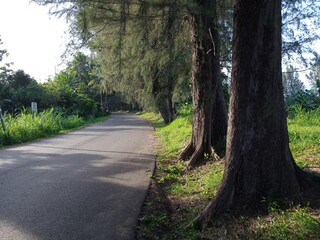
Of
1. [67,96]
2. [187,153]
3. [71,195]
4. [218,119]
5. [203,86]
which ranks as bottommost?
[71,195]

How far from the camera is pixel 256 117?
201 inches

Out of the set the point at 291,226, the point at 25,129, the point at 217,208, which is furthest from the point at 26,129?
the point at 291,226

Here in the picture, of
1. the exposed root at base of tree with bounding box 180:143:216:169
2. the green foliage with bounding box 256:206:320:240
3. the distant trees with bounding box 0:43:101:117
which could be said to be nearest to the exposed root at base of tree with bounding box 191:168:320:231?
the green foliage with bounding box 256:206:320:240

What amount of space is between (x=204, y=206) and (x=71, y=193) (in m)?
2.78

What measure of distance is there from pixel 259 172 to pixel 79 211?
302 centimetres

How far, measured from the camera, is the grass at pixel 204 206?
14.2 ft

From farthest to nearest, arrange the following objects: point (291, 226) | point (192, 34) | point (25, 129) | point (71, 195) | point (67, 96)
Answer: point (67, 96) → point (25, 129) → point (192, 34) → point (71, 195) → point (291, 226)

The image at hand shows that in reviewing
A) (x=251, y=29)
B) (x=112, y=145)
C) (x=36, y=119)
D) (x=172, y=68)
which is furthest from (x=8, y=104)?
(x=251, y=29)

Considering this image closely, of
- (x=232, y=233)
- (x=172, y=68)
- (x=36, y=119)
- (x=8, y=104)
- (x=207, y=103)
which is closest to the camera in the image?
(x=232, y=233)

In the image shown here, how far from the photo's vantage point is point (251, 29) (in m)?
5.00

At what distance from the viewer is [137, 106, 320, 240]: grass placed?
170 inches

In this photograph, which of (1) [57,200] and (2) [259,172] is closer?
(2) [259,172]

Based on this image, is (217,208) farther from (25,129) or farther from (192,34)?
(25,129)

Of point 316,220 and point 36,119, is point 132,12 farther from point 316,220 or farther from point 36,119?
point 36,119
